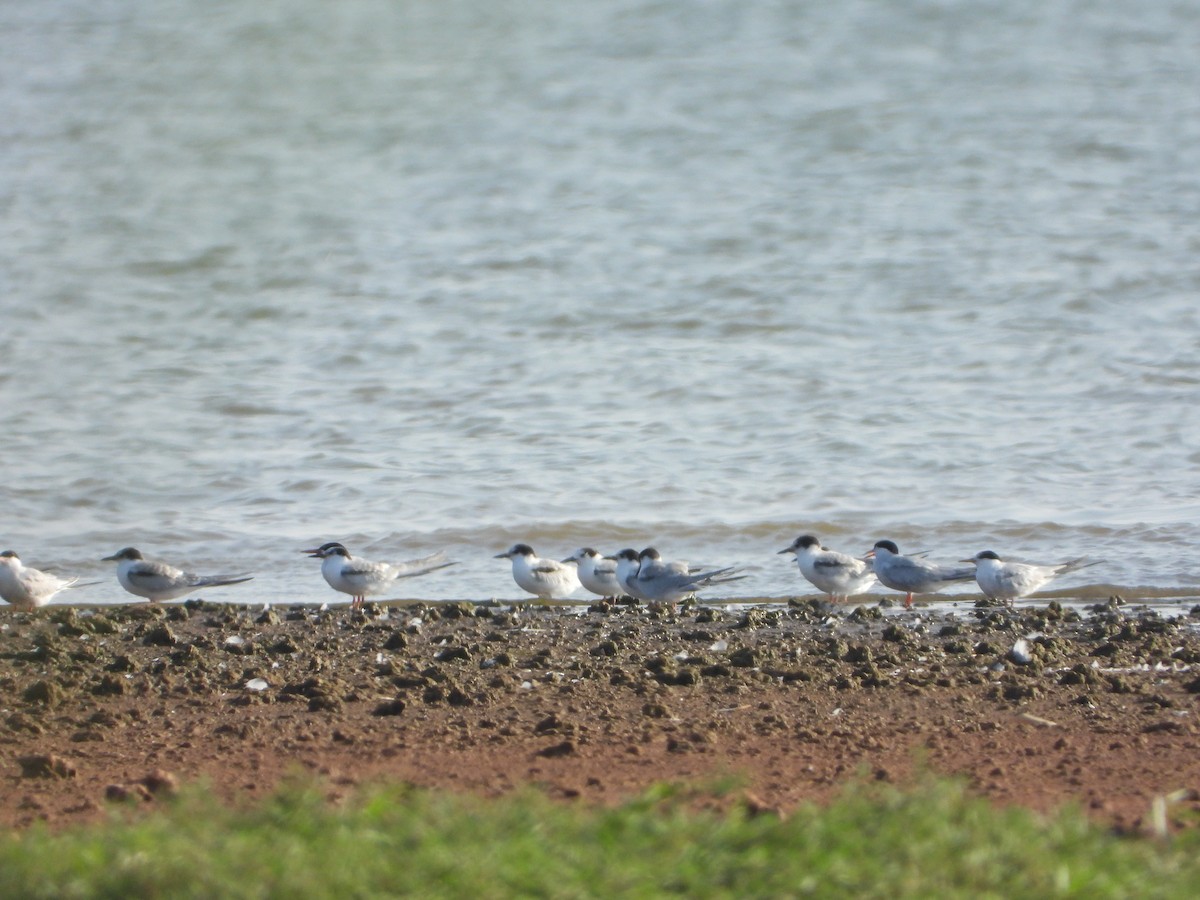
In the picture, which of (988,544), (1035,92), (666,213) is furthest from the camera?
(1035,92)

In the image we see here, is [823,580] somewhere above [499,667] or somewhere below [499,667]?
below

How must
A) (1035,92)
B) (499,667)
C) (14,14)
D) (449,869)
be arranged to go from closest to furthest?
(449,869) → (499,667) → (1035,92) → (14,14)

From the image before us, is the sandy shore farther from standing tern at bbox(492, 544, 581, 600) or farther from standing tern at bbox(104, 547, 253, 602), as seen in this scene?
standing tern at bbox(104, 547, 253, 602)

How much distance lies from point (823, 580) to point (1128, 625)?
6.07 ft

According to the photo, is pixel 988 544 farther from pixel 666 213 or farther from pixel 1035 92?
pixel 1035 92

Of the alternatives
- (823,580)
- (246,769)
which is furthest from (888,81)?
(246,769)

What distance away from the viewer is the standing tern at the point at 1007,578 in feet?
27.7

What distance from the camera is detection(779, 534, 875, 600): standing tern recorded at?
8.70m

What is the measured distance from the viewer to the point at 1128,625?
23.9 feet

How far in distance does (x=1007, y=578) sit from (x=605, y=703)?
3.20 metres

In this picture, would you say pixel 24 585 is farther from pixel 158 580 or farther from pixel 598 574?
pixel 598 574

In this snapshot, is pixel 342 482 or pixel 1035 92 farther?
pixel 1035 92

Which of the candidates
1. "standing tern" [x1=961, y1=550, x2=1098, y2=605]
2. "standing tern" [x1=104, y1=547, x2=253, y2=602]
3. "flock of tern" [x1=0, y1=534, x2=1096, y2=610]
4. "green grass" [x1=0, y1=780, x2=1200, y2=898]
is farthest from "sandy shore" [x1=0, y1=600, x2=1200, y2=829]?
"standing tern" [x1=104, y1=547, x2=253, y2=602]

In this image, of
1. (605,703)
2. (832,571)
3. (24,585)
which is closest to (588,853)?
(605,703)
